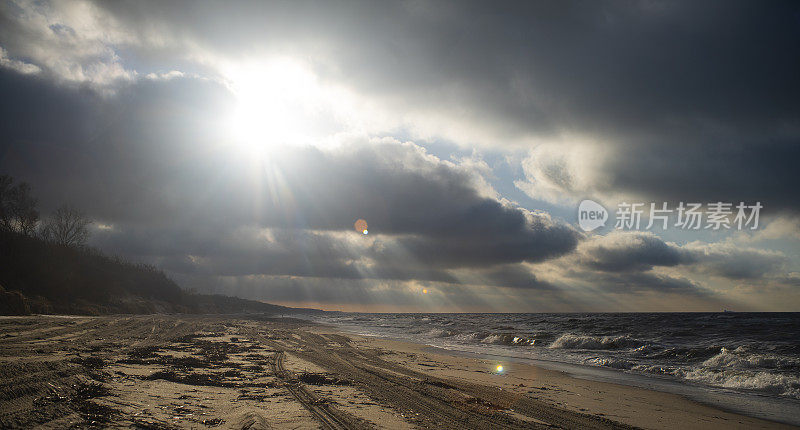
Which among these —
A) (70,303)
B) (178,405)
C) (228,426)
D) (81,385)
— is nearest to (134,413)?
(178,405)

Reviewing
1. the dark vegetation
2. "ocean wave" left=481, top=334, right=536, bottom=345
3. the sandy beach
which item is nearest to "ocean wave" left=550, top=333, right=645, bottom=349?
"ocean wave" left=481, top=334, right=536, bottom=345

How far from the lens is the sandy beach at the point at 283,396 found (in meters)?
5.97

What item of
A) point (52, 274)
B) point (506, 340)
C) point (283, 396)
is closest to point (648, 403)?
point (283, 396)

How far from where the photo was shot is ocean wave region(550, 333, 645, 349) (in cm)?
2455

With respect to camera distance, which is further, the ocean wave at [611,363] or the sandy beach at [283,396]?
the ocean wave at [611,363]

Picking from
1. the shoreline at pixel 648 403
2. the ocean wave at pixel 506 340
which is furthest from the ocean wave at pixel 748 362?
the ocean wave at pixel 506 340

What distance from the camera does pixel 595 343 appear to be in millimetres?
25125

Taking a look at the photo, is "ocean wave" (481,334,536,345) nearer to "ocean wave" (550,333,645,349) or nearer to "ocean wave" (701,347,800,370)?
"ocean wave" (550,333,645,349)

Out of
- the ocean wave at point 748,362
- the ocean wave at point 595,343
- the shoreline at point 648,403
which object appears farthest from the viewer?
the ocean wave at point 595,343

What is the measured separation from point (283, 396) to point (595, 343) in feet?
78.6

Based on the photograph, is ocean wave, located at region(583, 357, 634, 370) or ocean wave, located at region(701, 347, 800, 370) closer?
ocean wave, located at region(701, 347, 800, 370)

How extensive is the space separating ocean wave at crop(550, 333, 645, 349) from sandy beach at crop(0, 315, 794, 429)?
1374 centimetres

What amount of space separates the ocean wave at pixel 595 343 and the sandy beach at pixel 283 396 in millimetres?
13740

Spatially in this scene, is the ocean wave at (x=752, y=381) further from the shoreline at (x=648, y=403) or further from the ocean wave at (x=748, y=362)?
the ocean wave at (x=748, y=362)
